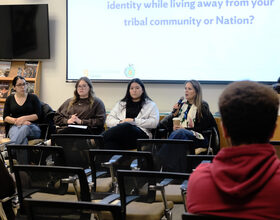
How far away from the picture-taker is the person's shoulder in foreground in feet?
4.58

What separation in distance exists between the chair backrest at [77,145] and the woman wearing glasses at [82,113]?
1965 mm

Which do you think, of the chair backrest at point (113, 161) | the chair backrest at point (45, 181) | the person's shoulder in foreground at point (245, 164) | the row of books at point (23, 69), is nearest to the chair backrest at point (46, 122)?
the row of books at point (23, 69)

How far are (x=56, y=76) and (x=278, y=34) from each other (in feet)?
11.7

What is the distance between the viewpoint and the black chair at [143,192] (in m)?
2.30

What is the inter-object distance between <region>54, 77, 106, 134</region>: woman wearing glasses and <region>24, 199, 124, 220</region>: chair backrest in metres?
3.84

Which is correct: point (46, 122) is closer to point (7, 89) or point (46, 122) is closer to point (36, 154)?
point (7, 89)

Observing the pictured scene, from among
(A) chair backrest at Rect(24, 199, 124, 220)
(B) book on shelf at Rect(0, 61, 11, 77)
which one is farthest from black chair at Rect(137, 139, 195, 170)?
(B) book on shelf at Rect(0, 61, 11, 77)

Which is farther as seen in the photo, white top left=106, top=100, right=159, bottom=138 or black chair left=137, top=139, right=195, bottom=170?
white top left=106, top=100, right=159, bottom=138

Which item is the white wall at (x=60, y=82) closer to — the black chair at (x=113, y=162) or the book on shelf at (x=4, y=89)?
the book on shelf at (x=4, y=89)

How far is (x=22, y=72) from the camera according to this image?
720 cm

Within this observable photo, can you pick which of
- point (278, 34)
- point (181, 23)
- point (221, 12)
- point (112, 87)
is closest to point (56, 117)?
point (112, 87)

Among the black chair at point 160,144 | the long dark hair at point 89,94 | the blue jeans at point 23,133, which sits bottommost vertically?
the blue jeans at point 23,133

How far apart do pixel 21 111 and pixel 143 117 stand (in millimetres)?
1808

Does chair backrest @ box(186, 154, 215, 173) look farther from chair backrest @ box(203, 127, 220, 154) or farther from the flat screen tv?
the flat screen tv
